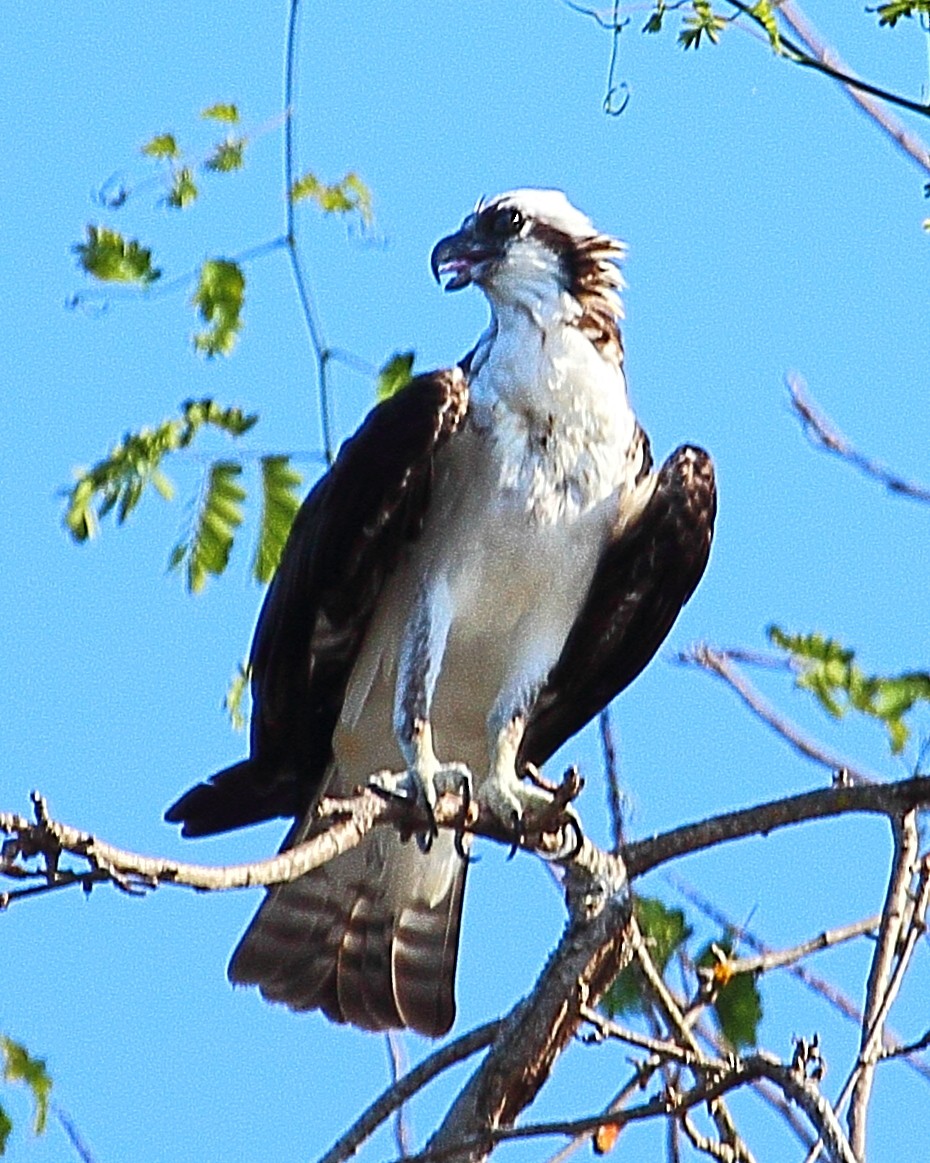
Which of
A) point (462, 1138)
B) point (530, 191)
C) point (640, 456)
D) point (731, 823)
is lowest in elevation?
point (462, 1138)

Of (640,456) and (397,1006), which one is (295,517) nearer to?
(640,456)

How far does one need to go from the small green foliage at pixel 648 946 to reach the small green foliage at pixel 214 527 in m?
1.18

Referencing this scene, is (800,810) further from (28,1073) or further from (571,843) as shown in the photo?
(28,1073)

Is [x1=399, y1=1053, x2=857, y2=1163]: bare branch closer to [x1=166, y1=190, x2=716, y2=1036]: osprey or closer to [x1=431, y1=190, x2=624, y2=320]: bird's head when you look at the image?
[x1=166, y1=190, x2=716, y2=1036]: osprey

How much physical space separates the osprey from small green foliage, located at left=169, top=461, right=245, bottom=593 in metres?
0.44

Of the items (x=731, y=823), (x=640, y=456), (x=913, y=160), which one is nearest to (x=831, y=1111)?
(x=731, y=823)

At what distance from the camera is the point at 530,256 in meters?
5.73

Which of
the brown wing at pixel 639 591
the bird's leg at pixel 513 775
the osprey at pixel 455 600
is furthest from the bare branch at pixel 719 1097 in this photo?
the brown wing at pixel 639 591

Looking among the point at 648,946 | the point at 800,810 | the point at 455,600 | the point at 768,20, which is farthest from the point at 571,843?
the point at 768,20

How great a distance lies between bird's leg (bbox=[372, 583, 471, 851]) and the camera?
16.5ft

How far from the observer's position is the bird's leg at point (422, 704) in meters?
5.02

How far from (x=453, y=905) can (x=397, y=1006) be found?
12.9 inches

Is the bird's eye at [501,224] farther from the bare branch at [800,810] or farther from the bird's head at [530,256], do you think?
the bare branch at [800,810]

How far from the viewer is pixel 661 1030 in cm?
433
